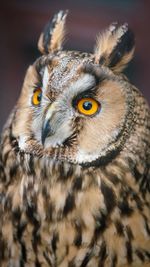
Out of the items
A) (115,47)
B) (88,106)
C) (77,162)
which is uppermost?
(115,47)

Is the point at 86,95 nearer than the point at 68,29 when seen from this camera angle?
Yes

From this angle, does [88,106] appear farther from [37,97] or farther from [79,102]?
[37,97]

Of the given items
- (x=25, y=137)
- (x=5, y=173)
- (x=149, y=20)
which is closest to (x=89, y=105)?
(x=25, y=137)

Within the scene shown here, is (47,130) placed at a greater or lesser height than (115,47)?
lesser

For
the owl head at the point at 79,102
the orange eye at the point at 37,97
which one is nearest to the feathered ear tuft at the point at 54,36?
the owl head at the point at 79,102

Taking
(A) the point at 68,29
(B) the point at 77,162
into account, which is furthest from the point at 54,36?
(B) the point at 77,162

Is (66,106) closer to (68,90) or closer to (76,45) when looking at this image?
(68,90)

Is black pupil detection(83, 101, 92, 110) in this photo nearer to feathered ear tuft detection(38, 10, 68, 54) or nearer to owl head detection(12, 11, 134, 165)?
owl head detection(12, 11, 134, 165)
